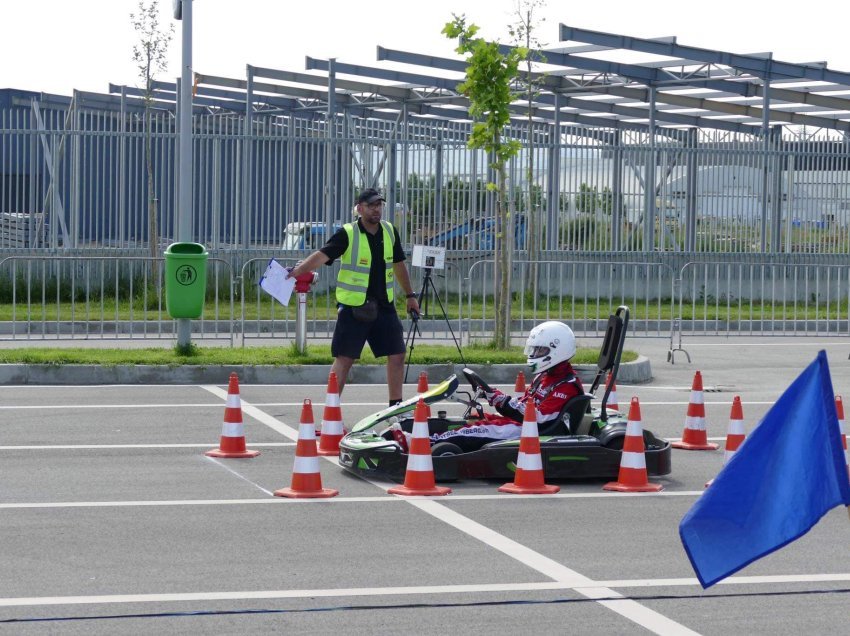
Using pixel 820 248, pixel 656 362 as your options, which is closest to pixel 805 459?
pixel 656 362

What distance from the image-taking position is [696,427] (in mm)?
11242

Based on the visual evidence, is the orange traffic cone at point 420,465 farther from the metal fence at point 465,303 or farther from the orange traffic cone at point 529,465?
the metal fence at point 465,303

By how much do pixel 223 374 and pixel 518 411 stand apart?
23.2 feet

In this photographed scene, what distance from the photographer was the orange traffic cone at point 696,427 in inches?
441

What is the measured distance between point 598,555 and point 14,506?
11.4 feet

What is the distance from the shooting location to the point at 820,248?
3033 centimetres

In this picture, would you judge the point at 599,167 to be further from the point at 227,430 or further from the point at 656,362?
the point at 227,430

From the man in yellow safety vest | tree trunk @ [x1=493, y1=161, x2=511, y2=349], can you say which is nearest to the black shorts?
the man in yellow safety vest

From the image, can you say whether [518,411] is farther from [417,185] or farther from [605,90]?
[605,90]

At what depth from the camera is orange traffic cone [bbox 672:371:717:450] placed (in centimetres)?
1121

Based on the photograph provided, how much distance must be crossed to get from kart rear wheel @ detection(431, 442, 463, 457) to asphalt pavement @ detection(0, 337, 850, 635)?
24cm

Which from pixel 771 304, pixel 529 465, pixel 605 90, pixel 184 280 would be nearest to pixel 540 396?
pixel 529 465

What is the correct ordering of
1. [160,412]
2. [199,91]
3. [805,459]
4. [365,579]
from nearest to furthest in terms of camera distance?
[805,459] → [365,579] → [160,412] → [199,91]

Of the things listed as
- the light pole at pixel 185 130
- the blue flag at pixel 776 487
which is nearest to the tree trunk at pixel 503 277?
the light pole at pixel 185 130
